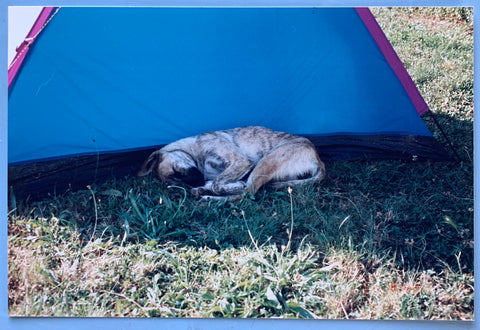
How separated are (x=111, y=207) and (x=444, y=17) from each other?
267 centimetres

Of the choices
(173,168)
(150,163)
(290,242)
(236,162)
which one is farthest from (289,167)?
(150,163)

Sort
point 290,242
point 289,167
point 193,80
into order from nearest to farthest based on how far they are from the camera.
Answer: point 290,242 < point 193,80 < point 289,167

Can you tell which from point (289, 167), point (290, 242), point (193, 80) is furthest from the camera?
point (289, 167)

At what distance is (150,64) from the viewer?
3.50 metres

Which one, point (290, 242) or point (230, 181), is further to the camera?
point (230, 181)

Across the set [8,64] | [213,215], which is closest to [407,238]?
[213,215]

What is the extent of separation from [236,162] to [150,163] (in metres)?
0.68

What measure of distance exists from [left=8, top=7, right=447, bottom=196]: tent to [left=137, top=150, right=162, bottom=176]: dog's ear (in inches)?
2.6

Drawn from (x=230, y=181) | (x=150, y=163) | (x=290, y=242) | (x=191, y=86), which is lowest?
(x=290, y=242)

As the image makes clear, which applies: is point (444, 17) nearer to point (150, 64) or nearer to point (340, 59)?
point (340, 59)

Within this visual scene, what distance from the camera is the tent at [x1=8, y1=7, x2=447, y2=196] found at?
332 centimetres

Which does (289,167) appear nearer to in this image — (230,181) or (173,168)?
(230,181)

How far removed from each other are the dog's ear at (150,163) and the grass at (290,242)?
4.8 inches

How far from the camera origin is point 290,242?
3111 millimetres
